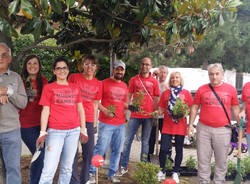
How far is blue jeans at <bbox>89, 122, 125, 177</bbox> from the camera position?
439 cm

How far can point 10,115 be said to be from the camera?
309 cm

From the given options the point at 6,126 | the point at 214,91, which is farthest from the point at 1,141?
the point at 214,91

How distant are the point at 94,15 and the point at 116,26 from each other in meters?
0.37

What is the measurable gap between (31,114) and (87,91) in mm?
820

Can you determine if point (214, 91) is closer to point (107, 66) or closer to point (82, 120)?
point (82, 120)

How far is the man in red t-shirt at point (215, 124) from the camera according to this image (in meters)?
4.04

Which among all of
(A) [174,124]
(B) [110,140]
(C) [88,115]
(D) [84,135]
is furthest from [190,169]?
(D) [84,135]

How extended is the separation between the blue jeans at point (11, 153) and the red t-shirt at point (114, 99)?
1.56 meters

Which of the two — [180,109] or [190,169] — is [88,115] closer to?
[180,109]

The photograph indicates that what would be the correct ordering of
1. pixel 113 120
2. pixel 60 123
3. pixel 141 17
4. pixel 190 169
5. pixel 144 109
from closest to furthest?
1. pixel 141 17
2. pixel 60 123
3. pixel 113 120
4. pixel 144 109
5. pixel 190 169

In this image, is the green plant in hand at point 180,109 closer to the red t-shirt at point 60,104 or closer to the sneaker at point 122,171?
the sneaker at point 122,171

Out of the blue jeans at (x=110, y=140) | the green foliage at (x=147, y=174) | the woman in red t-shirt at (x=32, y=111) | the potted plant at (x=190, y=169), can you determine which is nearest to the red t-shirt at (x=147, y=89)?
the blue jeans at (x=110, y=140)

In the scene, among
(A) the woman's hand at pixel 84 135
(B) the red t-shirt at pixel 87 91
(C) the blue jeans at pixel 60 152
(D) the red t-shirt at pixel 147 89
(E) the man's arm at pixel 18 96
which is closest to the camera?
(E) the man's arm at pixel 18 96

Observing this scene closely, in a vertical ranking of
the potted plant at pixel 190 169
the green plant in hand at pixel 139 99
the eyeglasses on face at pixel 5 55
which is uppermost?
the eyeglasses on face at pixel 5 55
